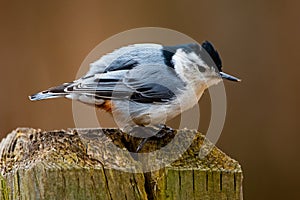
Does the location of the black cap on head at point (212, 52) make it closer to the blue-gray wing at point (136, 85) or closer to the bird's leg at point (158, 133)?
the blue-gray wing at point (136, 85)

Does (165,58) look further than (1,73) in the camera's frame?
No

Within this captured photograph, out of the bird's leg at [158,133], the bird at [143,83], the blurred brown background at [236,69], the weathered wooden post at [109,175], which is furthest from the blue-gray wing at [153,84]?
the blurred brown background at [236,69]

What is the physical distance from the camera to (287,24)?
12.0 feet

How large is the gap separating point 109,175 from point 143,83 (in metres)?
1.00

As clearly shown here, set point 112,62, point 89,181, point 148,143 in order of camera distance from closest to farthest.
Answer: point 89,181 → point 148,143 → point 112,62

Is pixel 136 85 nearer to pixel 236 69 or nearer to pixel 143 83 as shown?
pixel 143 83

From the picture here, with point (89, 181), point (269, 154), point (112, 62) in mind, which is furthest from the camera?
point (269, 154)

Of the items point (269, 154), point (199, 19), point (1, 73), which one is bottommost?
point (269, 154)

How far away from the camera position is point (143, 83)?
7.64 feet

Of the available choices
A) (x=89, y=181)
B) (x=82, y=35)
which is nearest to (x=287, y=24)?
(x=82, y=35)

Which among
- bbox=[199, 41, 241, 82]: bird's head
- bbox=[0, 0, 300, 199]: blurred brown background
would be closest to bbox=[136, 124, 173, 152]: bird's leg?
bbox=[199, 41, 241, 82]: bird's head

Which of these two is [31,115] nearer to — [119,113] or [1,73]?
[1,73]

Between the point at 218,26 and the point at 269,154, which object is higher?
the point at 218,26

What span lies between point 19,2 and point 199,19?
118 centimetres
